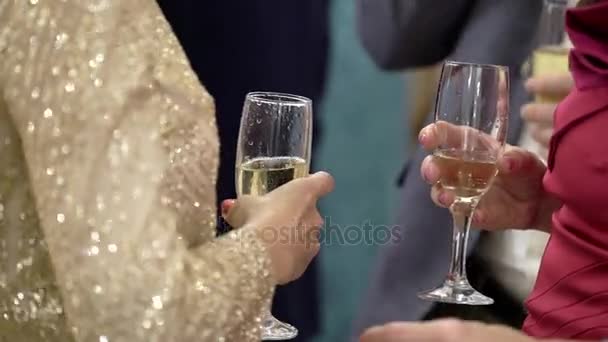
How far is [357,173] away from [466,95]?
1.97m

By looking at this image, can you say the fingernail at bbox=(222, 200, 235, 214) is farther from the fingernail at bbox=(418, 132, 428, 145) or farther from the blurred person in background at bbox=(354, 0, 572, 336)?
the blurred person in background at bbox=(354, 0, 572, 336)

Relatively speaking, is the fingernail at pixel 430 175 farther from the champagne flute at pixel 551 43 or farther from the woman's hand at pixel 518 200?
the champagne flute at pixel 551 43

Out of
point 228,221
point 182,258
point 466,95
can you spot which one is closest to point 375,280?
point 466,95

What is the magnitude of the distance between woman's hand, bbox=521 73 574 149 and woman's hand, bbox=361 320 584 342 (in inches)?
23.6

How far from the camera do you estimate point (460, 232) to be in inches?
37.4

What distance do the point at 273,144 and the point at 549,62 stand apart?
1.77 ft

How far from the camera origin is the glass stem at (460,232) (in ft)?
3.11

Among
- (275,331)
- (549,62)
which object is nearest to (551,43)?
(549,62)

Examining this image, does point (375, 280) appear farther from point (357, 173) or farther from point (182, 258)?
point (357, 173)

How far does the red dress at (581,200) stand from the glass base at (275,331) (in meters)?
0.25

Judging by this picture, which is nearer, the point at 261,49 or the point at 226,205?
the point at 226,205

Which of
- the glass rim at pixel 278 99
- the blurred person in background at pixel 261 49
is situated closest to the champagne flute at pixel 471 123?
the glass rim at pixel 278 99

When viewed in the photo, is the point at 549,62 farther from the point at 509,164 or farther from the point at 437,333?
the point at 437,333
